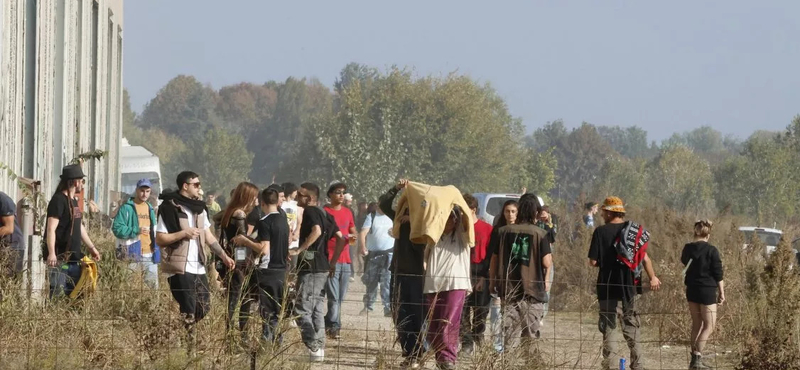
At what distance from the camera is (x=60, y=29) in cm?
2219

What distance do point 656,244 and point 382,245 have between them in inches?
143

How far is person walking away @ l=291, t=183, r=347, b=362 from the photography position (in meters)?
12.2

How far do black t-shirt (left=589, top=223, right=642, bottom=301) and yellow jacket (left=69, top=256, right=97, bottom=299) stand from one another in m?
4.39

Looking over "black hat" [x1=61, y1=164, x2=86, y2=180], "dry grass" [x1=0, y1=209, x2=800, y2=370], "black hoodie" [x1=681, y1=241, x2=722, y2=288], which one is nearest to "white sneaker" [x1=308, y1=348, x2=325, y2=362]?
"dry grass" [x1=0, y1=209, x2=800, y2=370]

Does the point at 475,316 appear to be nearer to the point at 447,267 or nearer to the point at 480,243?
the point at 480,243

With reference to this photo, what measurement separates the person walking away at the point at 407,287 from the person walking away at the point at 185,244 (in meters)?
1.52

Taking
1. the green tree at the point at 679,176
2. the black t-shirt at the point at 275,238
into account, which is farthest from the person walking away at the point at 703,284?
the green tree at the point at 679,176

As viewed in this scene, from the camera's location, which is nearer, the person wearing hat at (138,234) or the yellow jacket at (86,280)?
the yellow jacket at (86,280)

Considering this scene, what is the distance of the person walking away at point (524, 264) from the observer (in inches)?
452

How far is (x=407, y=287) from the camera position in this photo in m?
11.6

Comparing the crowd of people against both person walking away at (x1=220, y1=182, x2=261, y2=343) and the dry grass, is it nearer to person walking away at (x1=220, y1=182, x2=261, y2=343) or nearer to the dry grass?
person walking away at (x1=220, y1=182, x2=261, y2=343)

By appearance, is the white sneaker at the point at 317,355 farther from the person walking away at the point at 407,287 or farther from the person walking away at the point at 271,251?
the person walking away at the point at 407,287

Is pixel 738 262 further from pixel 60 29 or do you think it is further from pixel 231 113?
pixel 231 113

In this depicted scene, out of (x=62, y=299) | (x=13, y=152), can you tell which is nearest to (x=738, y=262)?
(x=62, y=299)
